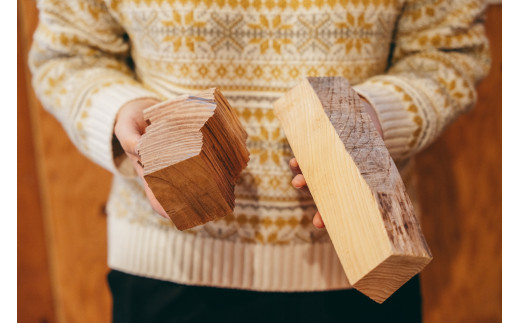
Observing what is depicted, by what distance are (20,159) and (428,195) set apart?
37.8 inches

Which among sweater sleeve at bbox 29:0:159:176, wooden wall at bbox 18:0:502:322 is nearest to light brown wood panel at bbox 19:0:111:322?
wooden wall at bbox 18:0:502:322

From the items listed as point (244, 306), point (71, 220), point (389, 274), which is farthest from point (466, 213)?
point (71, 220)

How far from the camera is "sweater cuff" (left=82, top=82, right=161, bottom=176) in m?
0.54

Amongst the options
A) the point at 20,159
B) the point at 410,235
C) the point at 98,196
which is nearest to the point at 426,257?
the point at 410,235

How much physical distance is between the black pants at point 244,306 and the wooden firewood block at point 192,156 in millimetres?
260

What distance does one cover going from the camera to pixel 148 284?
2.15 feet

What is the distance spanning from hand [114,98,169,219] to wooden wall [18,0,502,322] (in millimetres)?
532

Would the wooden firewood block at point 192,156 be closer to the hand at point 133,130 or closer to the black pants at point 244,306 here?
the hand at point 133,130

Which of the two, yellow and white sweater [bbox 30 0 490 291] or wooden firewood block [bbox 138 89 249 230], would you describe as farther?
yellow and white sweater [bbox 30 0 490 291]

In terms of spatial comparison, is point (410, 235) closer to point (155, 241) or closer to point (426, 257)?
point (426, 257)

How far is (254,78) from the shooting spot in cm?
57

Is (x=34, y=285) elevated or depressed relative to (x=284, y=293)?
depressed

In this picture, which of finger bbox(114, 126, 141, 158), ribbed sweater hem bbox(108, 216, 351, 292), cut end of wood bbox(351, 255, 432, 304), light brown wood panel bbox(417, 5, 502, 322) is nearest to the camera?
cut end of wood bbox(351, 255, 432, 304)

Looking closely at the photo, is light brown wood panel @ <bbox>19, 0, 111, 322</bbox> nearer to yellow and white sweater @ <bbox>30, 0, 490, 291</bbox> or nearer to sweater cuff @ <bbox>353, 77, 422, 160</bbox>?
yellow and white sweater @ <bbox>30, 0, 490, 291</bbox>
